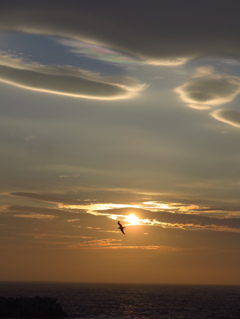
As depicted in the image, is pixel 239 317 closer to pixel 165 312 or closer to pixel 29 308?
pixel 165 312

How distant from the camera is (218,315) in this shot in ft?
390

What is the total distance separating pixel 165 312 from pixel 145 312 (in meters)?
5.12

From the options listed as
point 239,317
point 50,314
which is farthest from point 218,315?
point 50,314

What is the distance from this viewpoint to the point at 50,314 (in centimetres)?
9550

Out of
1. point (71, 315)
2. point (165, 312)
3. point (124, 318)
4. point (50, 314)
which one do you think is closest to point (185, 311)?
point (165, 312)

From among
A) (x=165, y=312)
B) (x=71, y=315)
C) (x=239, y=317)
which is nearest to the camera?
(x=71, y=315)

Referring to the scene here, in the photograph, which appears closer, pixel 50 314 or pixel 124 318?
pixel 50 314

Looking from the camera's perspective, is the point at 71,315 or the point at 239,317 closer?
the point at 71,315

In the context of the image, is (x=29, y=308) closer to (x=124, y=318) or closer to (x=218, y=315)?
(x=124, y=318)

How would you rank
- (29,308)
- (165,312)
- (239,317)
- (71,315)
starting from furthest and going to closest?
(165,312)
(239,317)
(71,315)
(29,308)

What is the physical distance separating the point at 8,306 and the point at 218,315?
5019cm

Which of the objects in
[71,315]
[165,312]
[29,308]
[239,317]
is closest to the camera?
[29,308]

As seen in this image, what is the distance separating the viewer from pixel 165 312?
125000 millimetres

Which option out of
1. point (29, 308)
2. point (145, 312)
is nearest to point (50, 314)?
point (29, 308)
